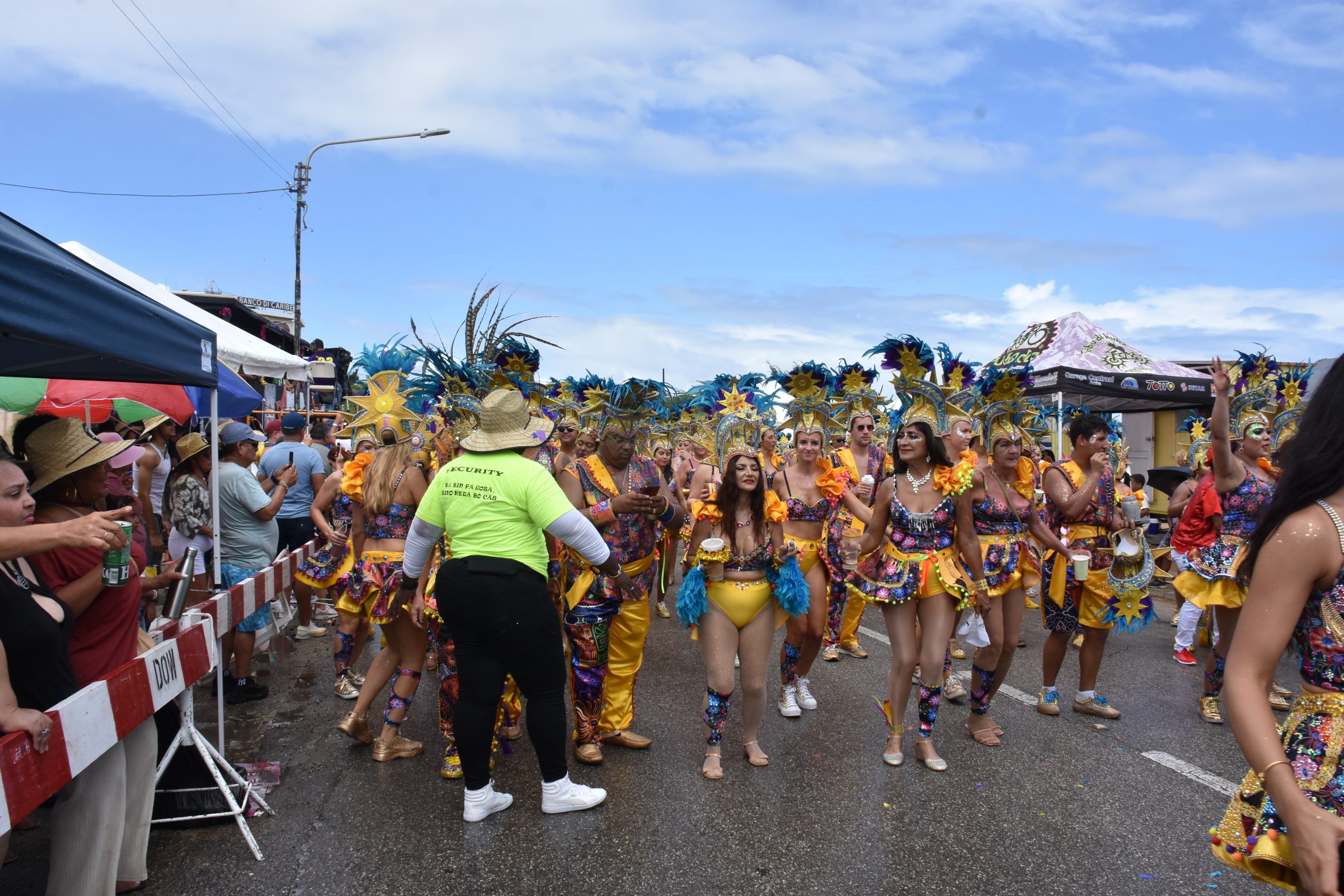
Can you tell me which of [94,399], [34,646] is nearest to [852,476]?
[34,646]

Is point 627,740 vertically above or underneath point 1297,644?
underneath

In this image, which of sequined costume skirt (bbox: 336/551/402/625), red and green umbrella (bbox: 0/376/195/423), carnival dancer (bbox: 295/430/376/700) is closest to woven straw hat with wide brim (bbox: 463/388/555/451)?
→ sequined costume skirt (bbox: 336/551/402/625)

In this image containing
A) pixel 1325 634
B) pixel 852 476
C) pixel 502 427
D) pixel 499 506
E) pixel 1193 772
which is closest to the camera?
pixel 1325 634

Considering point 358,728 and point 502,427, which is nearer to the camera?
point 502,427

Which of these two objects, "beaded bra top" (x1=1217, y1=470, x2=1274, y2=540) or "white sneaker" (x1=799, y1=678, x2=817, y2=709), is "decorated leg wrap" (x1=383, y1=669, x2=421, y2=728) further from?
"beaded bra top" (x1=1217, y1=470, x2=1274, y2=540)

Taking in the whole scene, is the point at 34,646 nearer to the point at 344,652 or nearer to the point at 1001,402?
the point at 344,652

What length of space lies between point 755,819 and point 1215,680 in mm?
3650

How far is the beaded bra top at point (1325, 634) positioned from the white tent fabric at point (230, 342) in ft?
28.1

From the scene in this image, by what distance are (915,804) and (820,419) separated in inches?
165

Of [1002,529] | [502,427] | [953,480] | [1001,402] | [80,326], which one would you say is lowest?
[1002,529]

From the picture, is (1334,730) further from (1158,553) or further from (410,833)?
(1158,553)

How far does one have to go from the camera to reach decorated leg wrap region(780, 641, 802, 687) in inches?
228

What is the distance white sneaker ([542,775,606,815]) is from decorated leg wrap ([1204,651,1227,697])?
4.28m

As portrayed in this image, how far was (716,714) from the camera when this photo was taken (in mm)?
4801
